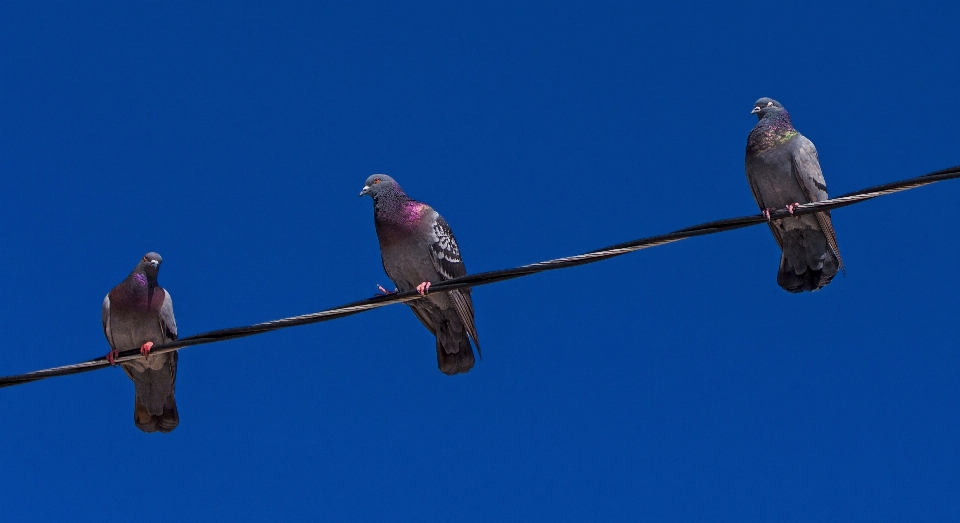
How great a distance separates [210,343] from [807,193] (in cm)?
570

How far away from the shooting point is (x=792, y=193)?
33.4 ft

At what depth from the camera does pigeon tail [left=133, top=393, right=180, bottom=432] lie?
34.3 feet

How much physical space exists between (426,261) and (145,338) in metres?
2.74

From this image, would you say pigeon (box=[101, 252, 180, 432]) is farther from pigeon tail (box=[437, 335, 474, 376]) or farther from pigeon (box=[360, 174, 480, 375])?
pigeon tail (box=[437, 335, 474, 376])

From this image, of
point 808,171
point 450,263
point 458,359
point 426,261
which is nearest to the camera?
point 808,171

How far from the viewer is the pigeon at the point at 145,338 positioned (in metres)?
10.4

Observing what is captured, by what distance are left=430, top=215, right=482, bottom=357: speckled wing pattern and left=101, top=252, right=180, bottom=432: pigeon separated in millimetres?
2596

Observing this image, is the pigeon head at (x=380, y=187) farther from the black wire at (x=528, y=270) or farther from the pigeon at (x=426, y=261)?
the black wire at (x=528, y=270)

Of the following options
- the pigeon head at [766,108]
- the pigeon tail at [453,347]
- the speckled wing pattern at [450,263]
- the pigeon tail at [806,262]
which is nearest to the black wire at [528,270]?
the speckled wing pattern at [450,263]

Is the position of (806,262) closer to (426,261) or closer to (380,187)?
(426,261)

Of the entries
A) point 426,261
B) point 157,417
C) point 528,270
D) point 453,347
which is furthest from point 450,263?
point 528,270

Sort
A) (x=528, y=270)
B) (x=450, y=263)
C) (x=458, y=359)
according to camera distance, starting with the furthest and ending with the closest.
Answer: (x=450, y=263), (x=458, y=359), (x=528, y=270)

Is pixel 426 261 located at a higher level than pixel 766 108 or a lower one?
lower

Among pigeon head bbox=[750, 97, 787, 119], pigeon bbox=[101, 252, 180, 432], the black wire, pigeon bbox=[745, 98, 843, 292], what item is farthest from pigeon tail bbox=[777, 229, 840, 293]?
pigeon bbox=[101, 252, 180, 432]
